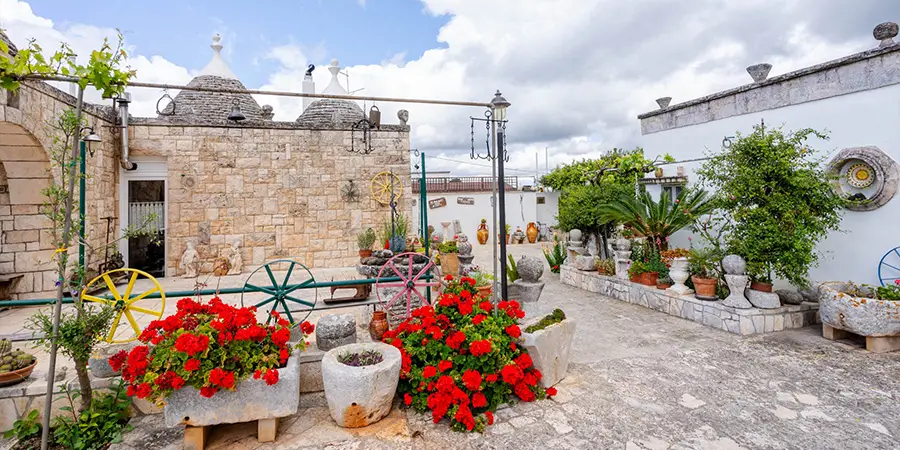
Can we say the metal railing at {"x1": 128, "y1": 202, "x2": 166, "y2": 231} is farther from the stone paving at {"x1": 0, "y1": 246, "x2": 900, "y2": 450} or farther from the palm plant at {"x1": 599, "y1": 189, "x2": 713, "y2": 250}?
the palm plant at {"x1": 599, "y1": 189, "x2": 713, "y2": 250}

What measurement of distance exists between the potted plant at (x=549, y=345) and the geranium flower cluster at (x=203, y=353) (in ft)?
6.47

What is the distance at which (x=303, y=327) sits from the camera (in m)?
3.26

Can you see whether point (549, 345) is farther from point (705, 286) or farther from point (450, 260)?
point (450, 260)

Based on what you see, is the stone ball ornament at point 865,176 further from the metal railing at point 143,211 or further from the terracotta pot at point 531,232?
the metal railing at point 143,211

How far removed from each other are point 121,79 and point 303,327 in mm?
2173

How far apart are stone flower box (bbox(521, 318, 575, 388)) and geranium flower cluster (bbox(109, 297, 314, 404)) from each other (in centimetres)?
196

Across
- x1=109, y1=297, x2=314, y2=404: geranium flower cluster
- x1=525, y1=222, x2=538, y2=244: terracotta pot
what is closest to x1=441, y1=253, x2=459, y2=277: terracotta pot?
x1=109, y1=297, x2=314, y2=404: geranium flower cluster

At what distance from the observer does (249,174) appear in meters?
8.80

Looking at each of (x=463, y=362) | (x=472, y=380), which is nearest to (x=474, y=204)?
(x=463, y=362)

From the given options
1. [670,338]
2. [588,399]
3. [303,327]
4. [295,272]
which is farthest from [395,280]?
[295,272]

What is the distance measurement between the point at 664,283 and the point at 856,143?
3046 millimetres

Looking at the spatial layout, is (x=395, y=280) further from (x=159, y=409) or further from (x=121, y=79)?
(x=121, y=79)

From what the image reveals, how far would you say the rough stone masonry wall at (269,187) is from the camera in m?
8.43

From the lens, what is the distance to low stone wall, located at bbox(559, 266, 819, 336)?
17.1 ft
